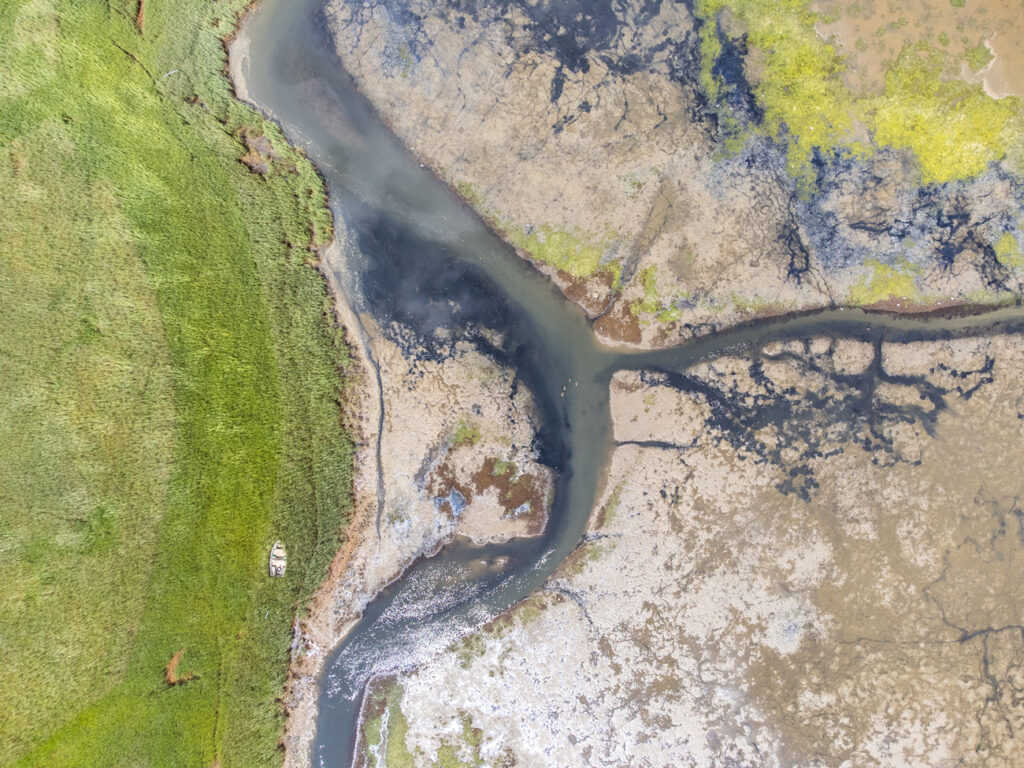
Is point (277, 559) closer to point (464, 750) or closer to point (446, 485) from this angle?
point (446, 485)

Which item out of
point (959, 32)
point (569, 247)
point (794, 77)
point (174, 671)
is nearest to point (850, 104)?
point (794, 77)

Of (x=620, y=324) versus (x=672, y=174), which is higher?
(x=672, y=174)

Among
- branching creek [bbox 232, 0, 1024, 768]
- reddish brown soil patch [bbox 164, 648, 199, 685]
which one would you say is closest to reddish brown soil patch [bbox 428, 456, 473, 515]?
branching creek [bbox 232, 0, 1024, 768]

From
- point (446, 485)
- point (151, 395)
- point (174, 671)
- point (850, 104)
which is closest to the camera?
point (151, 395)

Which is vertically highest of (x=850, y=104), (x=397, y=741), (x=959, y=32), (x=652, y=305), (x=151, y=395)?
(x=959, y=32)

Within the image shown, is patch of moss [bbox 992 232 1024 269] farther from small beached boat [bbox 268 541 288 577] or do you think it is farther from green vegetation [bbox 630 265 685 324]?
small beached boat [bbox 268 541 288 577]

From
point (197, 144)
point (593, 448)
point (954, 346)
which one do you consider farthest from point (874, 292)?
point (197, 144)
